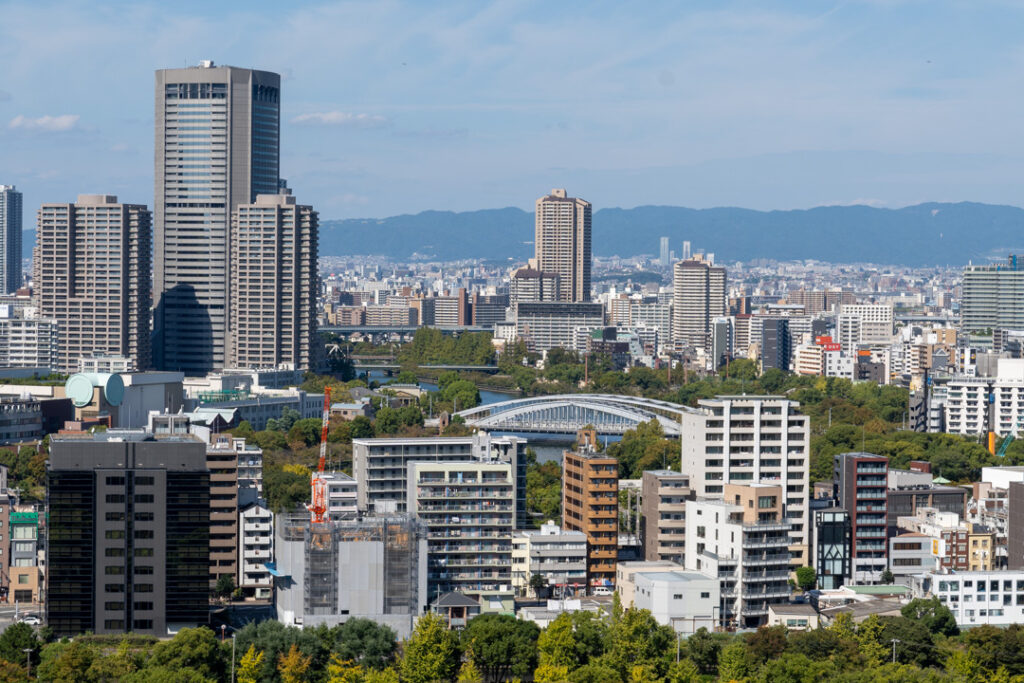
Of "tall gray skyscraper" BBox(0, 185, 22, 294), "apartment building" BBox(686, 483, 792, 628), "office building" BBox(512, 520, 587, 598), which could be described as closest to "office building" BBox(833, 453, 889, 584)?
"apartment building" BBox(686, 483, 792, 628)

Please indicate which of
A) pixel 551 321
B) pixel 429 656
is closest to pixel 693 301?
pixel 551 321

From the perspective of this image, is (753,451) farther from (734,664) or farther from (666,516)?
(734,664)

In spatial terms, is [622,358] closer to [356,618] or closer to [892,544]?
[892,544]

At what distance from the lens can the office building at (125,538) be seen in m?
22.1

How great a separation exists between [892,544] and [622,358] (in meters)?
49.3

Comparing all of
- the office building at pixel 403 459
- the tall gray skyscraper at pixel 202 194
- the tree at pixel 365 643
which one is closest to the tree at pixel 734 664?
the tree at pixel 365 643

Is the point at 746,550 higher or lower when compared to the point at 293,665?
higher

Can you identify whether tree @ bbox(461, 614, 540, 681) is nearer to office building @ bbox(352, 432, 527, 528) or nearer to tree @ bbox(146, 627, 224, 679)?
tree @ bbox(146, 627, 224, 679)

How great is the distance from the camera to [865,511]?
2730cm

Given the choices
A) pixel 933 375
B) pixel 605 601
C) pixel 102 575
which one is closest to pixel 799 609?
pixel 605 601

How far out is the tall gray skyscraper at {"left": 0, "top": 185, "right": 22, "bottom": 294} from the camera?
351 ft

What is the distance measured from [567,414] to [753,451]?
80.4ft

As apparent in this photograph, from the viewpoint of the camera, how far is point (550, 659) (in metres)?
20.5

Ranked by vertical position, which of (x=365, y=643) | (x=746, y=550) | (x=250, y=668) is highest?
(x=746, y=550)
